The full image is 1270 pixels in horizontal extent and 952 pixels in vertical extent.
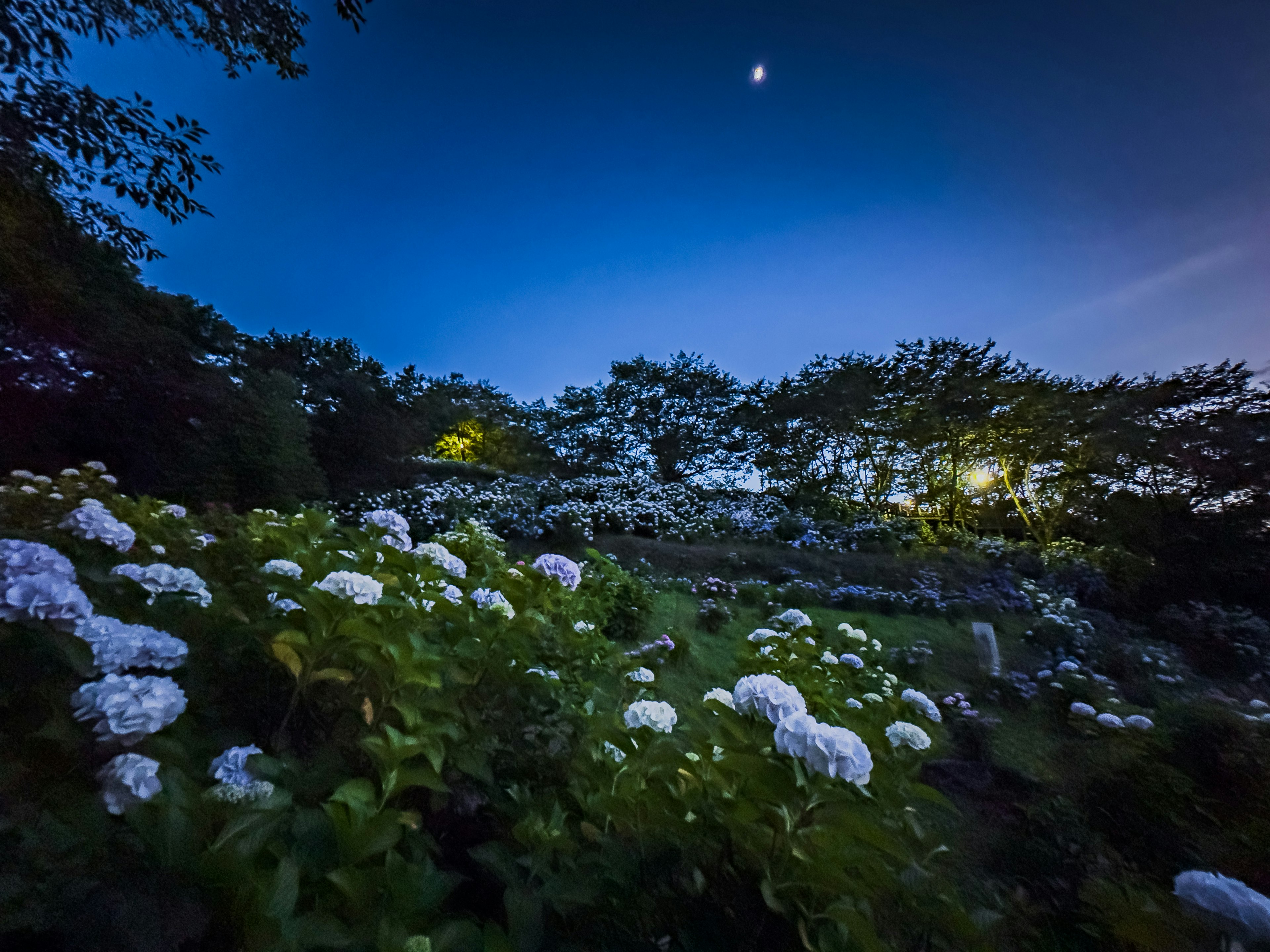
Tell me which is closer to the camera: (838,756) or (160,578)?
(838,756)

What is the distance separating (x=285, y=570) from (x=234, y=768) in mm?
583

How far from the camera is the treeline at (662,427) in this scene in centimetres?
512

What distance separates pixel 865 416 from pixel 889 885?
1320cm

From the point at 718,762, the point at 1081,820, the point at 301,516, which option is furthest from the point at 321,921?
the point at 1081,820

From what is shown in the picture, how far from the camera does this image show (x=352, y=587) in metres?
1.26

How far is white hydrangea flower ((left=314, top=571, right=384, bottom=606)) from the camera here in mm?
1250

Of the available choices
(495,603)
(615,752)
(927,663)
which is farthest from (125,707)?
(927,663)

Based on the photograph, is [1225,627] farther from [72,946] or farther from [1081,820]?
[72,946]

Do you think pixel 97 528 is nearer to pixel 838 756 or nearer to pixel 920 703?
pixel 838 756

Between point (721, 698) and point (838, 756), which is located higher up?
point (838, 756)

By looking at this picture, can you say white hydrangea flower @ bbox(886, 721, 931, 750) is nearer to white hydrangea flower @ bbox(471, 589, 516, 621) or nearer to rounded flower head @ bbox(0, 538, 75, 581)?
white hydrangea flower @ bbox(471, 589, 516, 621)

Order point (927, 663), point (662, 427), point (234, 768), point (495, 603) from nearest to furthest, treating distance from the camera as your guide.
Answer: point (234, 768) → point (495, 603) → point (927, 663) → point (662, 427)

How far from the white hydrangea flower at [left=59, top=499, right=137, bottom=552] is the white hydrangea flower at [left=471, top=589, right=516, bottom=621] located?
1.12 meters

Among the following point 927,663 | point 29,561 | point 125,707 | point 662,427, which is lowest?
point 927,663
